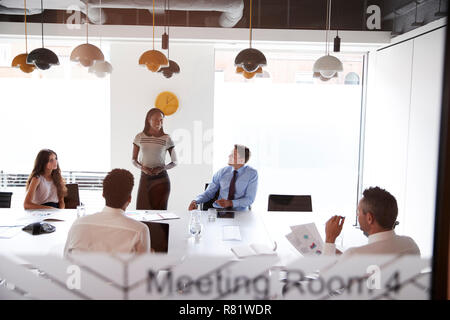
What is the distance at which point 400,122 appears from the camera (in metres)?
4.41

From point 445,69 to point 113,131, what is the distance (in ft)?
15.7

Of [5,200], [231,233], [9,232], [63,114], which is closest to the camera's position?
[9,232]

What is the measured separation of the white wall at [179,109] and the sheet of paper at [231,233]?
274 cm

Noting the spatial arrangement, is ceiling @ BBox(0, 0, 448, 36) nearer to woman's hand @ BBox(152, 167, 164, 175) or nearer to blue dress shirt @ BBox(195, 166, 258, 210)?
blue dress shirt @ BBox(195, 166, 258, 210)

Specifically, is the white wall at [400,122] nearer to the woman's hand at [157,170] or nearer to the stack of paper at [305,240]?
the stack of paper at [305,240]

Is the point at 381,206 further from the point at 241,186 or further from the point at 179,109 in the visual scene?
the point at 179,109

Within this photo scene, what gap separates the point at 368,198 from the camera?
5.84ft

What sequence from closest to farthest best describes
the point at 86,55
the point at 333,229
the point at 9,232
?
the point at 333,229 → the point at 9,232 → the point at 86,55

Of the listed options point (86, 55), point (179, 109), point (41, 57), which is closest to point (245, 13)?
point (179, 109)

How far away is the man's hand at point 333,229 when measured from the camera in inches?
72.8

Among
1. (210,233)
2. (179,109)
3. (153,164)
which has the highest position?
(179,109)

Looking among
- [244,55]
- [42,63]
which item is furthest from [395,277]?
[42,63]

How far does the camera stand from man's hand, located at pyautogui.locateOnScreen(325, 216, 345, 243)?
1850 mm

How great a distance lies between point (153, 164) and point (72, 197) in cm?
96
